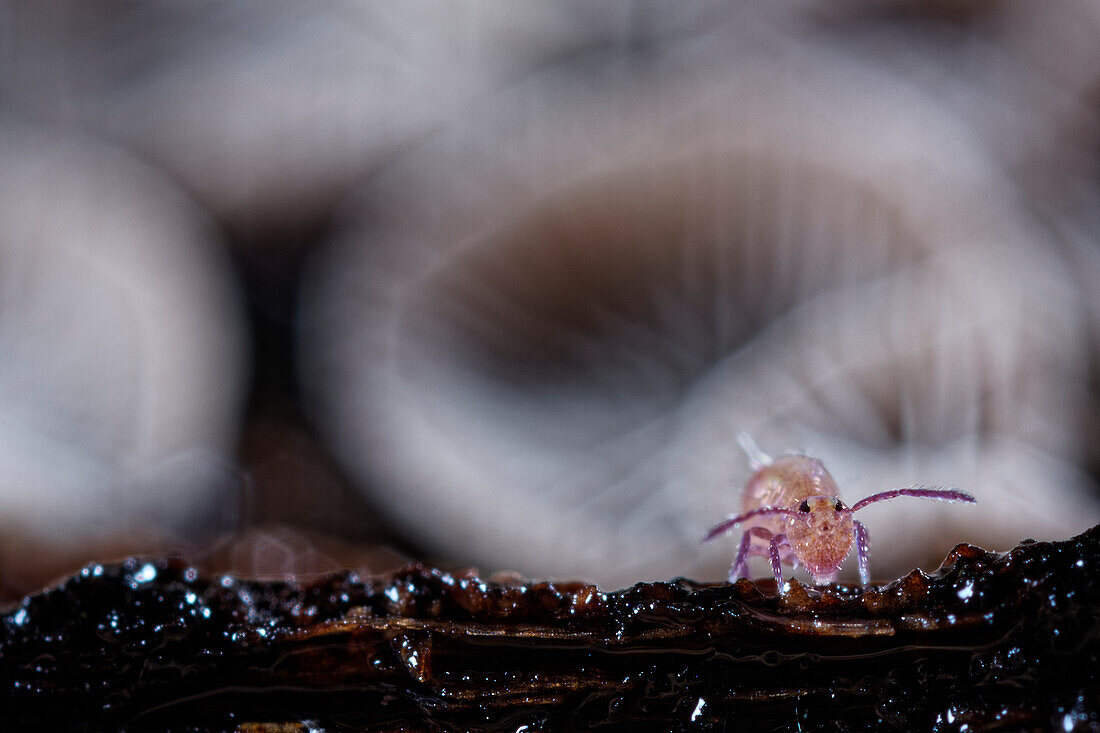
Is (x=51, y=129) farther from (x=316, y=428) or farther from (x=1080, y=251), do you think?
(x=1080, y=251)

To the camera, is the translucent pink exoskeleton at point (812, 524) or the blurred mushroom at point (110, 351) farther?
the blurred mushroom at point (110, 351)

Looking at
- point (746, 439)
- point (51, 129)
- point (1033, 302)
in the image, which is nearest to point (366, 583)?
point (746, 439)

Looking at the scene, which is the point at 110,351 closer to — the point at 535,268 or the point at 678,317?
the point at 535,268

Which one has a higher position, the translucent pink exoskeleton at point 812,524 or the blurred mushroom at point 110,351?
the blurred mushroom at point 110,351

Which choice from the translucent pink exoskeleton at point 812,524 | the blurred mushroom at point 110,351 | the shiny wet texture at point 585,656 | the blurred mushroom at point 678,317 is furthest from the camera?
the blurred mushroom at point 110,351

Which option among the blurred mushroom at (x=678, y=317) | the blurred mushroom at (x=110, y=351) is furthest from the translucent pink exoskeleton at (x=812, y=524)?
the blurred mushroom at (x=110, y=351)

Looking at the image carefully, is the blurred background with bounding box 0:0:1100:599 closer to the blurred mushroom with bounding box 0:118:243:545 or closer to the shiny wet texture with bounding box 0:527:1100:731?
the blurred mushroom with bounding box 0:118:243:545

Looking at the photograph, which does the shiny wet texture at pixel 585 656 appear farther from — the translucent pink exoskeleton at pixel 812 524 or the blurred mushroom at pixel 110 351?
the blurred mushroom at pixel 110 351
